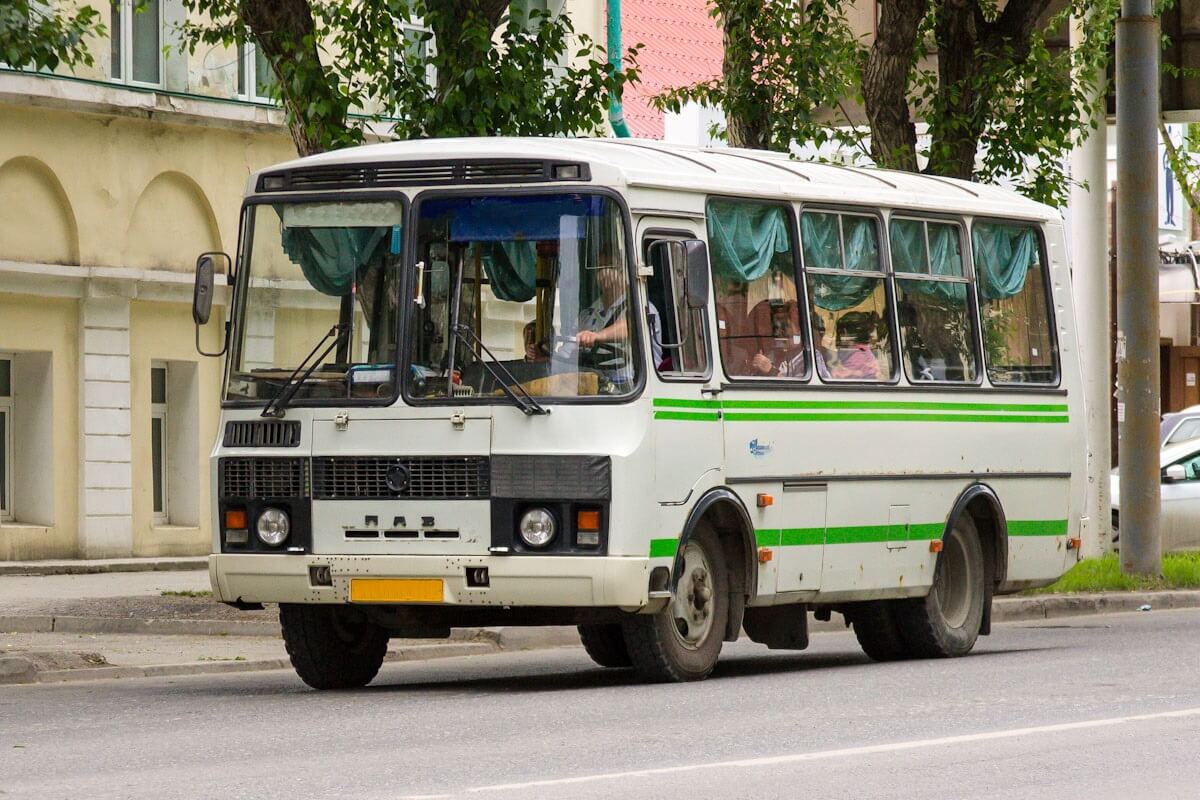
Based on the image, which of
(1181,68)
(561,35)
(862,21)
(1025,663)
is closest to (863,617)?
(1025,663)

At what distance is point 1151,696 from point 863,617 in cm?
361

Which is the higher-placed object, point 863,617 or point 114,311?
point 114,311

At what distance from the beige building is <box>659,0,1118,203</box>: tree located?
24.7ft

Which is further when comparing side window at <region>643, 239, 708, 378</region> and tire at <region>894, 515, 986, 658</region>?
tire at <region>894, 515, 986, 658</region>

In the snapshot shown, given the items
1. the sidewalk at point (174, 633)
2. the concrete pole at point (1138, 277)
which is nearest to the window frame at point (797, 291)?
the sidewalk at point (174, 633)

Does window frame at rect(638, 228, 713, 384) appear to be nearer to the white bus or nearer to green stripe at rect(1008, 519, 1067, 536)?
the white bus

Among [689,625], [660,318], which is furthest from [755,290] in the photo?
[689,625]

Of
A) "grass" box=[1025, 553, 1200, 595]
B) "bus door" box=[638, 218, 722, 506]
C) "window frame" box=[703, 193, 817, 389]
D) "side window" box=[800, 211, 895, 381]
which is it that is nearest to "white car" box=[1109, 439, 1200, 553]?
"grass" box=[1025, 553, 1200, 595]

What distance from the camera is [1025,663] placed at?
50.5 feet

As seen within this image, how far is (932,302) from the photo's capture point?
16.2 meters

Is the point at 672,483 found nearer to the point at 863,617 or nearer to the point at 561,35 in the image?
the point at 863,617

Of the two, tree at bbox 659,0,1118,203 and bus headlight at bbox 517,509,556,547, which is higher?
tree at bbox 659,0,1118,203

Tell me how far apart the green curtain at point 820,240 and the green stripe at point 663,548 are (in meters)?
2.33

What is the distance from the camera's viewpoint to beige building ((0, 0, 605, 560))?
28.5 m
